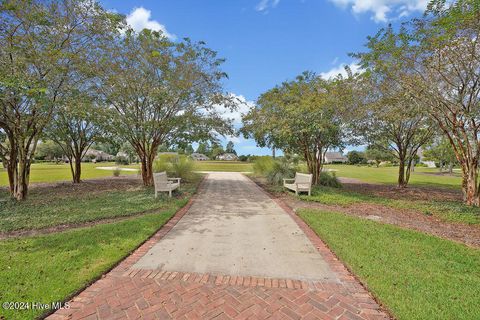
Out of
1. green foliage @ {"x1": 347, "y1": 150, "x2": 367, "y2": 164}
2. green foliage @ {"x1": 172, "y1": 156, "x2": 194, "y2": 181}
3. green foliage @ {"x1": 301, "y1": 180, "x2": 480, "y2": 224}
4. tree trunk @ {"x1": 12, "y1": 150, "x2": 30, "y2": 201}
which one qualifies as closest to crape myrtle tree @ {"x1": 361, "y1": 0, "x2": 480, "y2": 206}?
green foliage @ {"x1": 301, "y1": 180, "x2": 480, "y2": 224}

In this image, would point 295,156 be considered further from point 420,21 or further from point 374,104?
point 420,21

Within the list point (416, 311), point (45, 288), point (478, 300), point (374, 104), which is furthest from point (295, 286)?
point (374, 104)

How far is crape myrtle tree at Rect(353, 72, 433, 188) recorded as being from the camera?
9.04 m

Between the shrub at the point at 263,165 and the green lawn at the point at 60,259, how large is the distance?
1066cm

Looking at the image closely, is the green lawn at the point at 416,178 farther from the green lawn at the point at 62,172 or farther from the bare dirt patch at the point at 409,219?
the bare dirt patch at the point at 409,219

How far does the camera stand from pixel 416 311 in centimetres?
247

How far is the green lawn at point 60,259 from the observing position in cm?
272

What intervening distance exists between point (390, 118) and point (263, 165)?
27.4 feet

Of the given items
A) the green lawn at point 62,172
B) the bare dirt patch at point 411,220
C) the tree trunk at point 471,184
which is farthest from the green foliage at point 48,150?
the tree trunk at point 471,184

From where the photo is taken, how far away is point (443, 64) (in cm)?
711

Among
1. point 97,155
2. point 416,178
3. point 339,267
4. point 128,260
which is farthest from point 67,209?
point 97,155

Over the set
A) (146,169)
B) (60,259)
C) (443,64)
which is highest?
(443,64)

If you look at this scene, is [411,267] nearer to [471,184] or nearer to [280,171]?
[471,184]

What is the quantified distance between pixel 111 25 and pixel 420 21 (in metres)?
10.3
